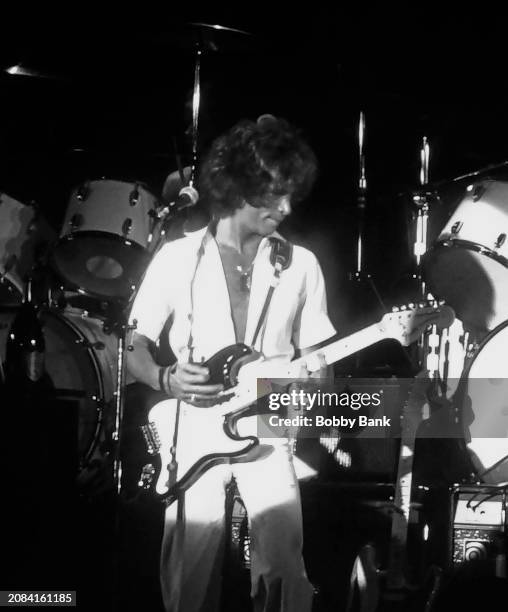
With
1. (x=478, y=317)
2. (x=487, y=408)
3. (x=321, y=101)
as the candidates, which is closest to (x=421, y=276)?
(x=478, y=317)

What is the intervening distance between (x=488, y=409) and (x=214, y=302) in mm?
1374

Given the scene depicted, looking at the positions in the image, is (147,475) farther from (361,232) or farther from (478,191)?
(478,191)

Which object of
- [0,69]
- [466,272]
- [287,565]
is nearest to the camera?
[287,565]

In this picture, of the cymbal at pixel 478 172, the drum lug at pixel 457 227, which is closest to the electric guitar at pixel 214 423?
the drum lug at pixel 457 227

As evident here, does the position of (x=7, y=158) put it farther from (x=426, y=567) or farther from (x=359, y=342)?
(x=426, y=567)

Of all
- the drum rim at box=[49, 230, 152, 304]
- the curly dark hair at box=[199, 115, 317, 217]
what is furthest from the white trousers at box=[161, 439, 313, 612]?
the drum rim at box=[49, 230, 152, 304]

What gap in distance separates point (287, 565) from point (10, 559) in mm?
960

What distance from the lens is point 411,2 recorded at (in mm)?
4074

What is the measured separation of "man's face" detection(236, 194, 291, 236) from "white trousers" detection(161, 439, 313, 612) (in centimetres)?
82

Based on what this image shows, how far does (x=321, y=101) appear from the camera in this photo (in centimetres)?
463

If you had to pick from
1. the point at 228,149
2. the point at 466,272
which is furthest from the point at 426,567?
the point at 228,149

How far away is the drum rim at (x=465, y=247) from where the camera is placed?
367 cm

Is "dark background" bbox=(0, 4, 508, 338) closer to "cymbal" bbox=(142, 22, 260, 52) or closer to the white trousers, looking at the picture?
"cymbal" bbox=(142, 22, 260, 52)

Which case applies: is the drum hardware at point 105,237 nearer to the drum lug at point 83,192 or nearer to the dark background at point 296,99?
the drum lug at point 83,192
